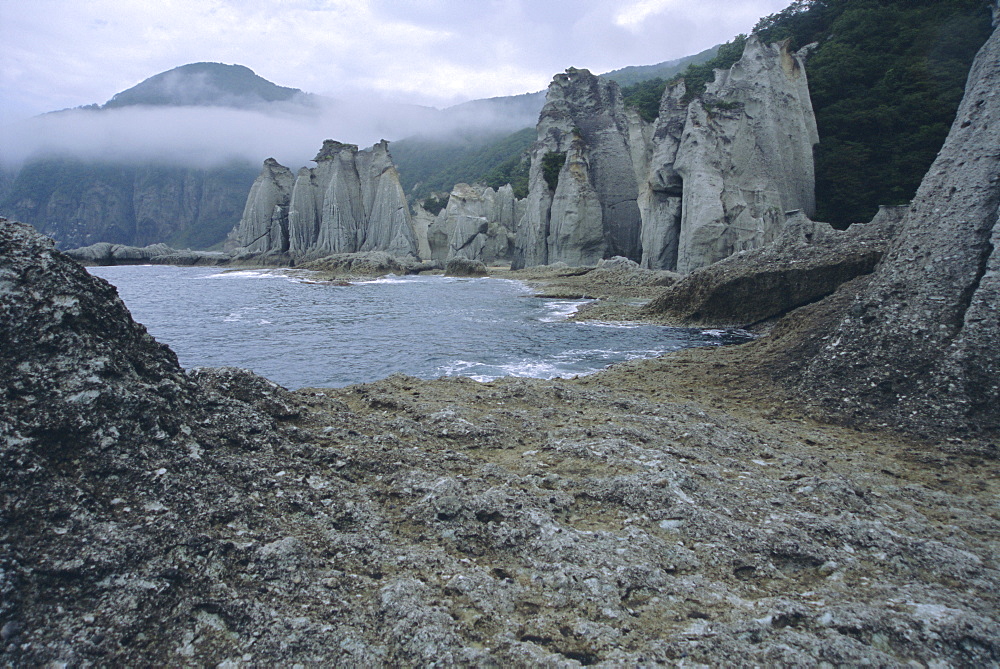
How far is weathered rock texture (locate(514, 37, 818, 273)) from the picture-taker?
2720 centimetres

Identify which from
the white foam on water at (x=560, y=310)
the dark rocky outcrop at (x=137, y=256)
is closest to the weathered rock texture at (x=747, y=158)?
the white foam on water at (x=560, y=310)

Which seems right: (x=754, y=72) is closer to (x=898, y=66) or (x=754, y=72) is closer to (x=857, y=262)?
(x=898, y=66)

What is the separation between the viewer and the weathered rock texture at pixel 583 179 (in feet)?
128

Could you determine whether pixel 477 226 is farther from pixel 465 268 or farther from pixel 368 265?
pixel 368 265

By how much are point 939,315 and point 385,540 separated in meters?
7.56

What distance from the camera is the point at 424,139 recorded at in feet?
537

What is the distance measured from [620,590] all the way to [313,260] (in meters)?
59.2

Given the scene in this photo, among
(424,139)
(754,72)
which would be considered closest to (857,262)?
(754,72)

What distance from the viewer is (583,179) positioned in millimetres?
38688

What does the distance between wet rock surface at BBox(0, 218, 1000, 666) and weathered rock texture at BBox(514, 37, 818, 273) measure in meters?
25.1

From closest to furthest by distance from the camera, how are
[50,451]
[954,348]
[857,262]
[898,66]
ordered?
[50,451] < [954,348] < [857,262] < [898,66]

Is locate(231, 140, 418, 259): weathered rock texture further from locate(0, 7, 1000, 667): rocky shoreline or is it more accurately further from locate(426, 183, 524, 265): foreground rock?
locate(0, 7, 1000, 667): rocky shoreline

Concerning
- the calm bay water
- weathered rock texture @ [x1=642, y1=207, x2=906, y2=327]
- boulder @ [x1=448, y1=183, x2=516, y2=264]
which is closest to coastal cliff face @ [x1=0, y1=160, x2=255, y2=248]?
boulder @ [x1=448, y1=183, x2=516, y2=264]

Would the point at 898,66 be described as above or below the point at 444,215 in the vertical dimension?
above
